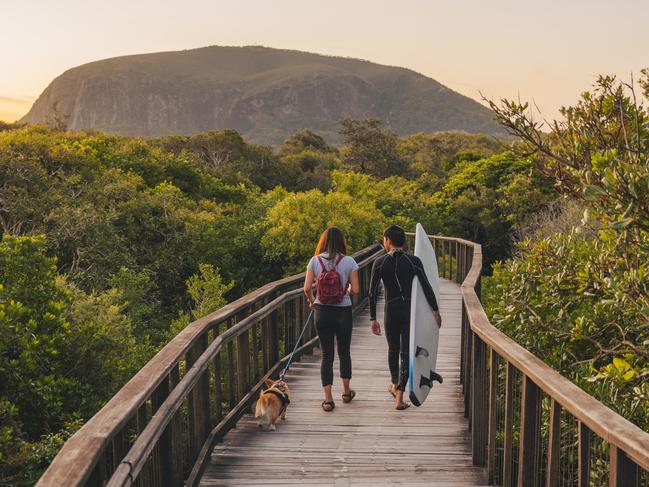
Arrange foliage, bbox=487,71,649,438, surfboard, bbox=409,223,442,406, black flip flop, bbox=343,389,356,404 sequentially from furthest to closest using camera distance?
black flip flop, bbox=343,389,356,404 < surfboard, bbox=409,223,442,406 < foliage, bbox=487,71,649,438

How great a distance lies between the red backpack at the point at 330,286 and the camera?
5431 mm

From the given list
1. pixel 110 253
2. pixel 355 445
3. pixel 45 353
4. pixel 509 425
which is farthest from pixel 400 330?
pixel 110 253

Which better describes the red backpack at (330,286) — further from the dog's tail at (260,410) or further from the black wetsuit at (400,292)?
the dog's tail at (260,410)

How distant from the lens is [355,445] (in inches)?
189

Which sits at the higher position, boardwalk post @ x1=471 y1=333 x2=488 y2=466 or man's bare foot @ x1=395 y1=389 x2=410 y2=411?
boardwalk post @ x1=471 y1=333 x2=488 y2=466

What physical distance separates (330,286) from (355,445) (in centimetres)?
134

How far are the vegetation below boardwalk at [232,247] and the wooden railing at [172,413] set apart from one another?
2491 mm

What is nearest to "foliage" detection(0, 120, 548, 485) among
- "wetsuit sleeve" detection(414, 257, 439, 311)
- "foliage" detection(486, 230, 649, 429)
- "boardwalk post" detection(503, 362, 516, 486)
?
"wetsuit sleeve" detection(414, 257, 439, 311)

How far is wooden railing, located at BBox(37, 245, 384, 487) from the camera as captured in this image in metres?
2.14

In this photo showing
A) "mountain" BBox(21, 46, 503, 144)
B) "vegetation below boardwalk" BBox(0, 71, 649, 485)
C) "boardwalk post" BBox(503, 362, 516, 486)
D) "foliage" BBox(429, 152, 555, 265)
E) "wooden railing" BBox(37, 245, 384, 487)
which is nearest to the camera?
"wooden railing" BBox(37, 245, 384, 487)

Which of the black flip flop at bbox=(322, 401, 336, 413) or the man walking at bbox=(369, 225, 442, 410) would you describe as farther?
the black flip flop at bbox=(322, 401, 336, 413)

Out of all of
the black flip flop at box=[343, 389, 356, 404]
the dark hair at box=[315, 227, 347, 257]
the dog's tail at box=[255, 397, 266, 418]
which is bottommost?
the black flip flop at box=[343, 389, 356, 404]

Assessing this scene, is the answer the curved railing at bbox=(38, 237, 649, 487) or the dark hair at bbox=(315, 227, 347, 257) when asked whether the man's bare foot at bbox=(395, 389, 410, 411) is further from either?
the dark hair at bbox=(315, 227, 347, 257)

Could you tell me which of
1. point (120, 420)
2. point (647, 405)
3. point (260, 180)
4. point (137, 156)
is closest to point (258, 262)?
point (137, 156)
